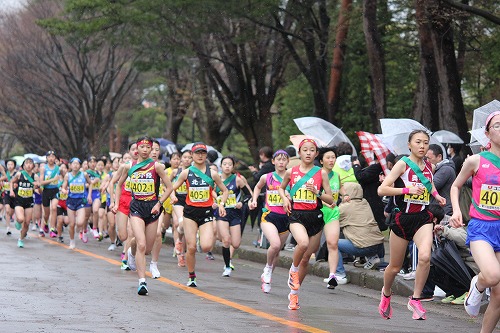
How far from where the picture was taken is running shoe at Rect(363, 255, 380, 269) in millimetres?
15953

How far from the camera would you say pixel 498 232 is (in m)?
8.58

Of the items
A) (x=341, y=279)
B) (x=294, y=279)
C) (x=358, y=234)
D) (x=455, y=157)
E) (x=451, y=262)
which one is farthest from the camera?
(x=455, y=157)

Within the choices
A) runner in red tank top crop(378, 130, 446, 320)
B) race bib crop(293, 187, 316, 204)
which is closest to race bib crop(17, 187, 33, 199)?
race bib crop(293, 187, 316, 204)

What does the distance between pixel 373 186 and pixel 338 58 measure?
1314 centimetres

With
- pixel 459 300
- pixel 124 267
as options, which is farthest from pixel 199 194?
pixel 459 300

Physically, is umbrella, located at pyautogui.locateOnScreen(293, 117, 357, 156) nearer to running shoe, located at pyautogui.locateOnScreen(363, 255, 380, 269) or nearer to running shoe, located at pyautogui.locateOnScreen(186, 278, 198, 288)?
running shoe, located at pyautogui.locateOnScreen(363, 255, 380, 269)

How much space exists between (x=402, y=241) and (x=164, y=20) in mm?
20908

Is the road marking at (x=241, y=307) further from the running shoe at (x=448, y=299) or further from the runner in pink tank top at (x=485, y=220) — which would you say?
the running shoe at (x=448, y=299)

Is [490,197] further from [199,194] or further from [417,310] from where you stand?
[199,194]

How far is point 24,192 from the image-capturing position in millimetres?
22891

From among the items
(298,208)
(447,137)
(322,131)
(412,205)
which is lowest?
(298,208)

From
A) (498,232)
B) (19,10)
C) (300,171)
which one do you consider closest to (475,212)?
(498,232)

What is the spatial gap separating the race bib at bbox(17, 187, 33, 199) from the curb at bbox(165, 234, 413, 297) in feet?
16.4

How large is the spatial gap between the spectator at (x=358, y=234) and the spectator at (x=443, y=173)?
196 cm
